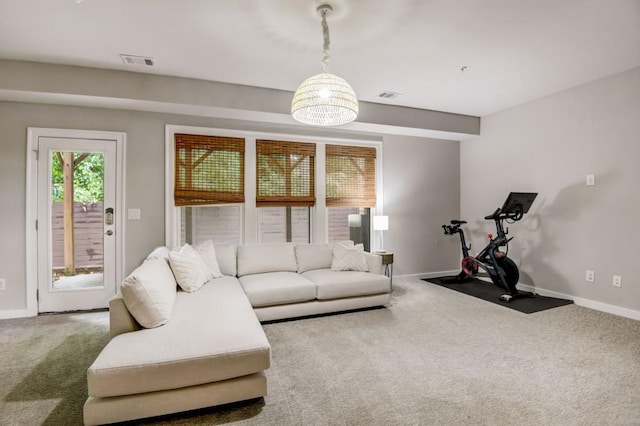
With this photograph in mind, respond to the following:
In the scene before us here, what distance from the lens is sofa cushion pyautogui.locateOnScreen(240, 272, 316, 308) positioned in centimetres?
329

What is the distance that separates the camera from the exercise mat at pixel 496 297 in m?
3.85

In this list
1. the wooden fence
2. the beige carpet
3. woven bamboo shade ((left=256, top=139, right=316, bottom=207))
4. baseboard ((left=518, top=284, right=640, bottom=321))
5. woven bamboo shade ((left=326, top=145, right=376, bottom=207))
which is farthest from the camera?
woven bamboo shade ((left=326, top=145, right=376, bottom=207))

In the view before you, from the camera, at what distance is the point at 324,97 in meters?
2.31

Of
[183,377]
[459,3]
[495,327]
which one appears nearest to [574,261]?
[495,327]

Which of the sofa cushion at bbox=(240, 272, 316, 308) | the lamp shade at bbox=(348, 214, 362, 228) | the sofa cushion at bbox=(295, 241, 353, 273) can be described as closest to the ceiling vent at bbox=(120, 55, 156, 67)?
the sofa cushion at bbox=(240, 272, 316, 308)

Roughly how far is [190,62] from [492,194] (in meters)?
4.65

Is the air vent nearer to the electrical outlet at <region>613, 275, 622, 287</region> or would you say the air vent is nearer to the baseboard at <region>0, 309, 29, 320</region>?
the electrical outlet at <region>613, 275, 622, 287</region>

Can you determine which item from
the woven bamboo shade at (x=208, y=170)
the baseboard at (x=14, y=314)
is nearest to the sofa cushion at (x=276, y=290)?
the woven bamboo shade at (x=208, y=170)

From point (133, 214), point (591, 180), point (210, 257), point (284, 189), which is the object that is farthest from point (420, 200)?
point (133, 214)

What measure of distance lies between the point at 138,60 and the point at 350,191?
3143 mm

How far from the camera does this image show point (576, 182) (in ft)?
13.1

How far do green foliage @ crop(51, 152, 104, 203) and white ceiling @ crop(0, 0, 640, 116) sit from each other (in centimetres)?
107

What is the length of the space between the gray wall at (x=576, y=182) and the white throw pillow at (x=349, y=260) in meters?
2.40

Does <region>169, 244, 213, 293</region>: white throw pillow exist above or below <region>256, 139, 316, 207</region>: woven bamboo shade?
below
